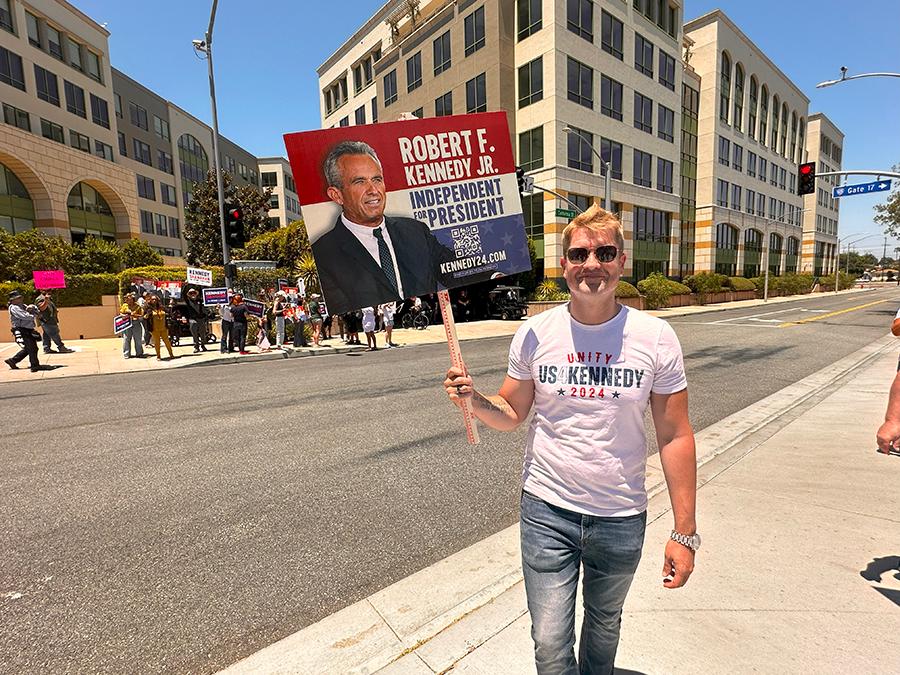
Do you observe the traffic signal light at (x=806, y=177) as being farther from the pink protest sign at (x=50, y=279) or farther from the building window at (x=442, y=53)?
the pink protest sign at (x=50, y=279)

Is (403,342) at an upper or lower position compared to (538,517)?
lower

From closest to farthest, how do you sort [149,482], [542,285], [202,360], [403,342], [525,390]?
[525,390] < [149,482] < [202,360] < [403,342] < [542,285]

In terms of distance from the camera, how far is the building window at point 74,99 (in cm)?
3406

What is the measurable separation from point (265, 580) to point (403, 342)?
14182 mm

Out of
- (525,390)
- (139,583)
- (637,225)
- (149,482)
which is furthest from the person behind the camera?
(637,225)

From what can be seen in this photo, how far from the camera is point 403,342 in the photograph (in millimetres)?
17094

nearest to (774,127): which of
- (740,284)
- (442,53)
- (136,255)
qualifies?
(740,284)

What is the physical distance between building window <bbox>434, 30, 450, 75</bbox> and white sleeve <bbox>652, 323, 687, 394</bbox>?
1353 inches

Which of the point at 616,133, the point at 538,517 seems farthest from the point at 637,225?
the point at 538,517

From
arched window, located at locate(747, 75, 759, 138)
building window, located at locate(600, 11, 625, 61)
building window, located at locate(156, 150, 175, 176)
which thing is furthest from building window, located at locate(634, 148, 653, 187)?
building window, located at locate(156, 150, 175, 176)

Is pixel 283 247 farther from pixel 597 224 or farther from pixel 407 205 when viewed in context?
pixel 597 224

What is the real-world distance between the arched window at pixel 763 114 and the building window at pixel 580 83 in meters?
33.3

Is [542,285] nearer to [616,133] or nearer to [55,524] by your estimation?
[616,133]

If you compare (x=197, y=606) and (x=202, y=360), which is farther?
(x=202, y=360)
